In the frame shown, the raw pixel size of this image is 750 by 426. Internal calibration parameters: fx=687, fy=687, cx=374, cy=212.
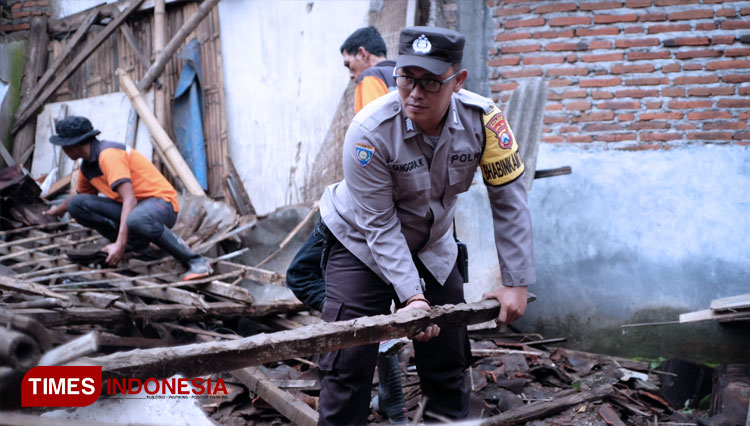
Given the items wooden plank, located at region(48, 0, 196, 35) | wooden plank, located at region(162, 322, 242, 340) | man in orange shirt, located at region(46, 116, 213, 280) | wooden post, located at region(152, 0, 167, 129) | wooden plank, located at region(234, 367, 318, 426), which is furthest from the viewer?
wooden plank, located at region(48, 0, 196, 35)

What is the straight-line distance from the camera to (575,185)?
5.74 m

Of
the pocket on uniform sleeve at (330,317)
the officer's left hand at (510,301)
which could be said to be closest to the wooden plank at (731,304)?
the officer's left hand at (510,301)

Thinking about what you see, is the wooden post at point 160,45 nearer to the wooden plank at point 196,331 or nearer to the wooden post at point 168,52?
the wooden post at point 168,52

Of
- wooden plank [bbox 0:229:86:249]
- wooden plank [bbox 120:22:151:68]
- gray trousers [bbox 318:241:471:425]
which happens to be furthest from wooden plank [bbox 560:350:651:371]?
wooden plank [bbox 120:22:151:68]

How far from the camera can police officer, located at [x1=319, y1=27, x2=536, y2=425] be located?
2.72 m

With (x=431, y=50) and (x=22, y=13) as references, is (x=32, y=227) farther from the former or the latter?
(x=431, y=50)

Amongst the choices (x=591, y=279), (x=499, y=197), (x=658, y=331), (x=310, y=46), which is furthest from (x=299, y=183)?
(x=499, y=197)

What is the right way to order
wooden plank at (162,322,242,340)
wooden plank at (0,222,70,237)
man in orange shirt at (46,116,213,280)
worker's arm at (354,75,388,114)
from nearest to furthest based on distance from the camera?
worker's arm at (354,75,388,114) < wooden plank at (162,322,242,340) < man in orange shirt at (46,116,213,280) < wooden plank at (0,222,70,237)

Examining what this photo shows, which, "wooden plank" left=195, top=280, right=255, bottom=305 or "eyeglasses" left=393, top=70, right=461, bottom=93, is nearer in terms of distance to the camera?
"eyeglasses" left=393, top=70, right=461, bottom=93

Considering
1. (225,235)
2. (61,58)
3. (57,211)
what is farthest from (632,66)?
(61,58)

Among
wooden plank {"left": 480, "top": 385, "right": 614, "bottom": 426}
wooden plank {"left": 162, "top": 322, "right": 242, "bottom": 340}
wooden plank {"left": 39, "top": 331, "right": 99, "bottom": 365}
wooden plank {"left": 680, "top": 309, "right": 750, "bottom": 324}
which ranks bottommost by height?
wooden plank {"left": 480, "top": 385, "right": 614, "bottom": 426}

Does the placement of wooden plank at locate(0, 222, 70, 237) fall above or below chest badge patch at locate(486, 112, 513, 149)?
below

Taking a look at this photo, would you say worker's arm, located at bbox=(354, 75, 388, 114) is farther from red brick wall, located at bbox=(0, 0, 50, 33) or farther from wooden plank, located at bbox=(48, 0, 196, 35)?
red brick wall, located at bbox=(0, 0, 50, 33)

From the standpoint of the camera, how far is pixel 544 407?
426 cm
